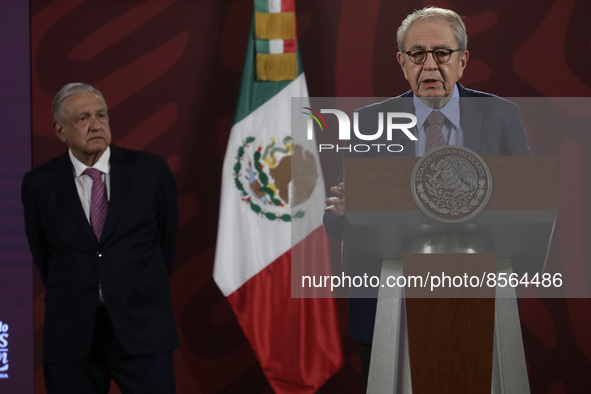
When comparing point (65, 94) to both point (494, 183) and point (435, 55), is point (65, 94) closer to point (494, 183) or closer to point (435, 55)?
point (435, 55)

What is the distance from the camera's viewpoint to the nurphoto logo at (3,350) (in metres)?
3.81

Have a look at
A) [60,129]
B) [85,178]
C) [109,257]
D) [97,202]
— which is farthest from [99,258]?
[60,129]

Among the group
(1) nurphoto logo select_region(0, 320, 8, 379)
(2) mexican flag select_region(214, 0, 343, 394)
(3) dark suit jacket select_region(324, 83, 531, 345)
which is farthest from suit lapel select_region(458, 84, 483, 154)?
(1) nurphoto logo select_region(0, 320, 8, 379)

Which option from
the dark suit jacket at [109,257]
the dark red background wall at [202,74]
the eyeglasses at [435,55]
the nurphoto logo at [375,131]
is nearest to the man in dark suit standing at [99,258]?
the dark suit jacket at [109,257]

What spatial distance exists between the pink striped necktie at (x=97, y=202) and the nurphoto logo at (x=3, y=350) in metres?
1.51

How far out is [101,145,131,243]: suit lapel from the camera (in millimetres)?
2613

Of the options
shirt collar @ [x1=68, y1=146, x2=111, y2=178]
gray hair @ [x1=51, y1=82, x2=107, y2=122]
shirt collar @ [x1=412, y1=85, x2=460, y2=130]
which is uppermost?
gray hair @ [x1=51, y1=82, x2=107, y2=122]

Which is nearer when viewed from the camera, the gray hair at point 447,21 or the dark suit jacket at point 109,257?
the gray hair at point 447,21

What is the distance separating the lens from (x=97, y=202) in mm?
2678

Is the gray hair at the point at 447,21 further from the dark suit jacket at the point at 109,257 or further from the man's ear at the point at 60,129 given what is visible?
the man's ear at the point at 60,129

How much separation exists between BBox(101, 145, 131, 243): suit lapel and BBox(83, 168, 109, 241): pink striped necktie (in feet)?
0.12

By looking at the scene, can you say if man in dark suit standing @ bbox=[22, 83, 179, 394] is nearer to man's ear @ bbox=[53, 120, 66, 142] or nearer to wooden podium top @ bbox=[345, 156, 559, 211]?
man's ear @ bbox=[53, 120, 66, 142]

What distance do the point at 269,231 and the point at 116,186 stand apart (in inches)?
41.0

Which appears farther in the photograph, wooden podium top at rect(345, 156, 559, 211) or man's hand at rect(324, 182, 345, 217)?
man's hand at rect(324, 182, 345, 217)
